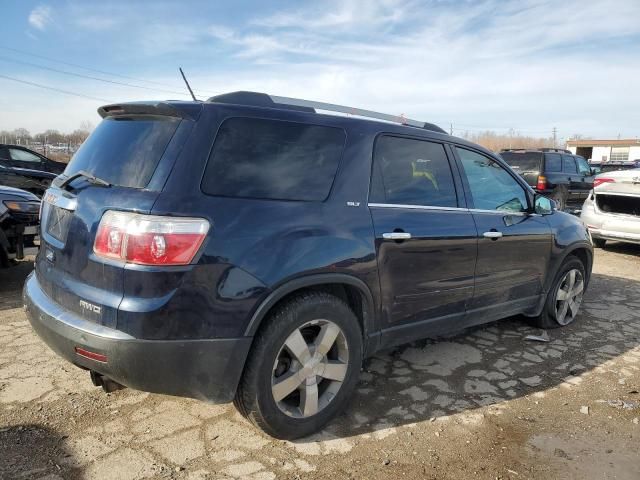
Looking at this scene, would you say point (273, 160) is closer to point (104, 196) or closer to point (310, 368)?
point (104, 196)

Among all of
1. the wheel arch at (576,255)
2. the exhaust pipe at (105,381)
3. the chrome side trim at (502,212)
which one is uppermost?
the chrome side trim at (502,212)

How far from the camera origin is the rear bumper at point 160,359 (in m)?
2.27

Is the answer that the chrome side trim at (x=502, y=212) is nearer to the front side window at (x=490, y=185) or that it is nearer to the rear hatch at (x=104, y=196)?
the front side window at (x=490, y=185)

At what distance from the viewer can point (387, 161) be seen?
318 cm

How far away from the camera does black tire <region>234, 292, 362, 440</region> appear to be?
2.51m

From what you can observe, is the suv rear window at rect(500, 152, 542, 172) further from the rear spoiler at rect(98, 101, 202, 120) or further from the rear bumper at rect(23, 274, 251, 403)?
the rear bumper at rect(23, 274, 251, 403)

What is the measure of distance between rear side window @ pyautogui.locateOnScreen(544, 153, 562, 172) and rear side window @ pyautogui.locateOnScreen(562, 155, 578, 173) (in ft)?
0.78

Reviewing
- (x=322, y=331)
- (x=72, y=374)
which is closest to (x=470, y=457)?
(x=322, y=331)

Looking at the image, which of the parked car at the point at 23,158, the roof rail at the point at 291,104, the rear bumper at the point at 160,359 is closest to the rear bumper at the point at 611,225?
the roof rail at the point at 291,104

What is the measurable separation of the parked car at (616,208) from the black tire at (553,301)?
3901 mm

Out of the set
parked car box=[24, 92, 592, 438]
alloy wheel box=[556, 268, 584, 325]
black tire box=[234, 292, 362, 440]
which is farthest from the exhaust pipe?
alloy wheel box=[556, 268, 584, 325]

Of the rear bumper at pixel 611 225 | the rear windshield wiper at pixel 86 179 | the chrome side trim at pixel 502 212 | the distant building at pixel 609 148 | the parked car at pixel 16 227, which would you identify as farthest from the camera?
the distant building at pixel 609 148

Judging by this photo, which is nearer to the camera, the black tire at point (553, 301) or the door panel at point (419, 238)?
the door panel at point (419, 238)

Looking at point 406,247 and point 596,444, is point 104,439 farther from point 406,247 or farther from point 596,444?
point 596,444
